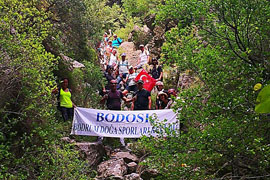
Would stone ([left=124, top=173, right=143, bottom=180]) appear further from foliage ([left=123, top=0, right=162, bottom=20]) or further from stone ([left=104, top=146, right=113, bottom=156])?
foliage ([left=123, top=0, right=162, bottom=20])

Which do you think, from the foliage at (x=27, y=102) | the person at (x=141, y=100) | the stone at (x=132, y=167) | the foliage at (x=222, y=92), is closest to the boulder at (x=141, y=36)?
the person at (x=141, y=100)

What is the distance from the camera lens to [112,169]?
8125 mm

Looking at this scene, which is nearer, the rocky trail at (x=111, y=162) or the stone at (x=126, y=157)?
the rocky trail at (x=111, y=162)

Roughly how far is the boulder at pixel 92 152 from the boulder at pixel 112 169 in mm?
229

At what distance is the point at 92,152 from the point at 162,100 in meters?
2.39

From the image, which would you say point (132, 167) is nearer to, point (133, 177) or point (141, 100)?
point (133, 177)

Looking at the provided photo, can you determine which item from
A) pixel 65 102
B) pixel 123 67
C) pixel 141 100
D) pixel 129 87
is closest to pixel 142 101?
pixel 141 100

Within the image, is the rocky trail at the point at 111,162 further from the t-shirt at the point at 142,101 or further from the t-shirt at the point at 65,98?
the t-shirt at the point at 142,101

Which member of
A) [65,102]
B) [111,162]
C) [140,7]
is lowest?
[111,162]

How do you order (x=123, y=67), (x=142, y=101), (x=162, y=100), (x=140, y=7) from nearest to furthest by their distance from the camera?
(x=142, y=101), (x=162, y=100), (x=123, y=67), (x=140, y=7)

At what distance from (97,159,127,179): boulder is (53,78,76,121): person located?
1.77m

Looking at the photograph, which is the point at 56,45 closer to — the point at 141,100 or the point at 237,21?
the point at 141,100

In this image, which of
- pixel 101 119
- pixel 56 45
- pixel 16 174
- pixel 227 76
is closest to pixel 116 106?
pixel 101 119

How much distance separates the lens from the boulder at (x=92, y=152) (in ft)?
27.9
